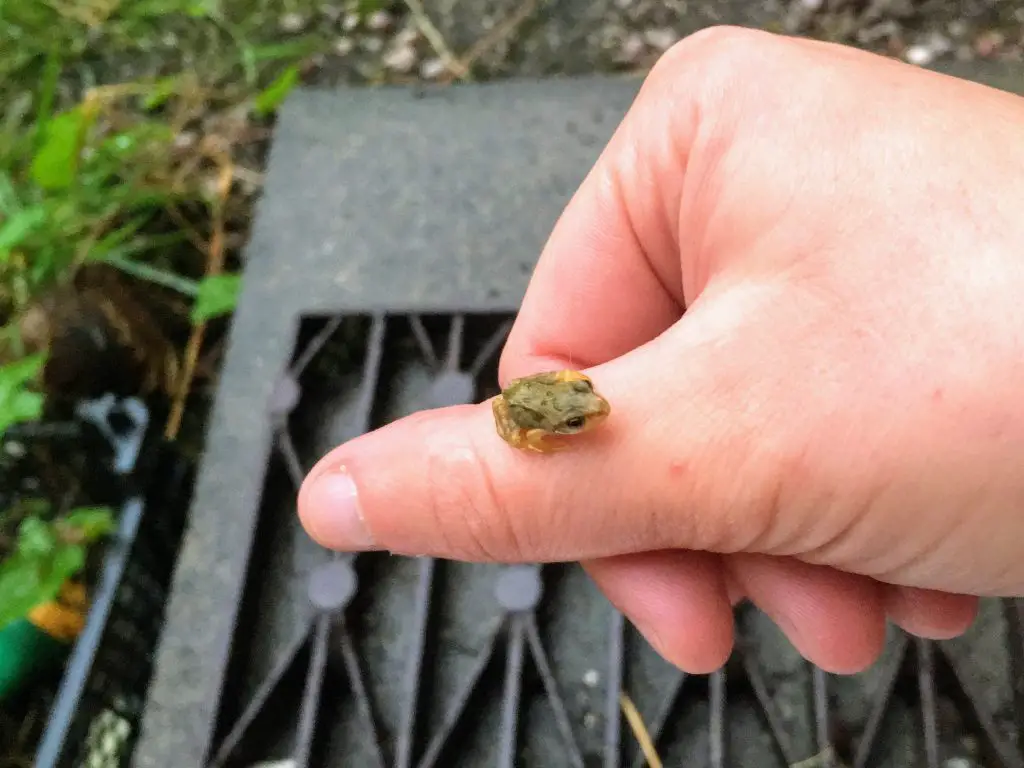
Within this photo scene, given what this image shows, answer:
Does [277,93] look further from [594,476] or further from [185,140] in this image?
[594,476]

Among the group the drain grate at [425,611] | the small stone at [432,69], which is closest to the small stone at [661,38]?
the drain grate at [425,611]

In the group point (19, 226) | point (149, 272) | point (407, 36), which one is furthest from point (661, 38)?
point (19, 226)

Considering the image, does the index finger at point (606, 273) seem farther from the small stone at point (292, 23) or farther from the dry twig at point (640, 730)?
the small stone at point (292, 23)

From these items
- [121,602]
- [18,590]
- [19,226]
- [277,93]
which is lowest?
[121,602]

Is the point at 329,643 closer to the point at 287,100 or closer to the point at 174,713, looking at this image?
the point at 174,713

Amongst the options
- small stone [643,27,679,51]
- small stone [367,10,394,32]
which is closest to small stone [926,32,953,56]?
small stone [643,27,679,51]
